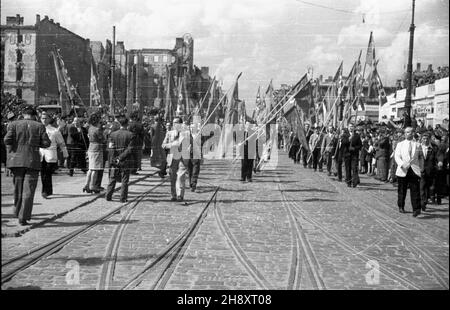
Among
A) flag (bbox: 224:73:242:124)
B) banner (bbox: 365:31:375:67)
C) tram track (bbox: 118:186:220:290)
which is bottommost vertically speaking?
tram track (bbox: 118:186:220:290)

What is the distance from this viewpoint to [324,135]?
20453 millimetres

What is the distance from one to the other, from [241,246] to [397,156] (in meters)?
4.84

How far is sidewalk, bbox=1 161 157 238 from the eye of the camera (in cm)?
773

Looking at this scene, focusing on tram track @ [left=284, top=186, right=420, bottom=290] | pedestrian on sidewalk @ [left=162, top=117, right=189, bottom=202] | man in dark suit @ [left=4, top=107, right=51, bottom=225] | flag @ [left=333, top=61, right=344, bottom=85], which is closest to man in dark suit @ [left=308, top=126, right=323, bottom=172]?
flag @ [left=333, top=61, right=344, bottom=85]

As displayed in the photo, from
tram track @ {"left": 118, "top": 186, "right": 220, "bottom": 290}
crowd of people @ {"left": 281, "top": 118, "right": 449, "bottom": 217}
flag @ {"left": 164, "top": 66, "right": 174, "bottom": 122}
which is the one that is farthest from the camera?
flag @ {"left": 164, "top": 66, "right": 174, "bottom": 122}

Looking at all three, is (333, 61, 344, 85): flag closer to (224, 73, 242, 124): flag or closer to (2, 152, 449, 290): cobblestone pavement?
(224, 73, 242, 124): flag

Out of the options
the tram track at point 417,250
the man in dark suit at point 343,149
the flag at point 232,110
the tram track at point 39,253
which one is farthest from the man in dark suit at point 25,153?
the man in dark suit at point 343,149

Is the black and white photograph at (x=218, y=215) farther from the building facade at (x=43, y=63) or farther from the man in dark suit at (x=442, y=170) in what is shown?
the building facade at (x=43, y=63)

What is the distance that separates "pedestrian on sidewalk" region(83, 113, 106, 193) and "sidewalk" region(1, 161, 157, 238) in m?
0.26

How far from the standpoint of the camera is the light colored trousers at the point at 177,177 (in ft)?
36.8

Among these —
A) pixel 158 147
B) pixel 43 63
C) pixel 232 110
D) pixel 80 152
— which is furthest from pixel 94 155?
pixel 43 63

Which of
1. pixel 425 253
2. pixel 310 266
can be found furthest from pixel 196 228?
pixel 425 253

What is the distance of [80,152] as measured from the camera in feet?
53.4
